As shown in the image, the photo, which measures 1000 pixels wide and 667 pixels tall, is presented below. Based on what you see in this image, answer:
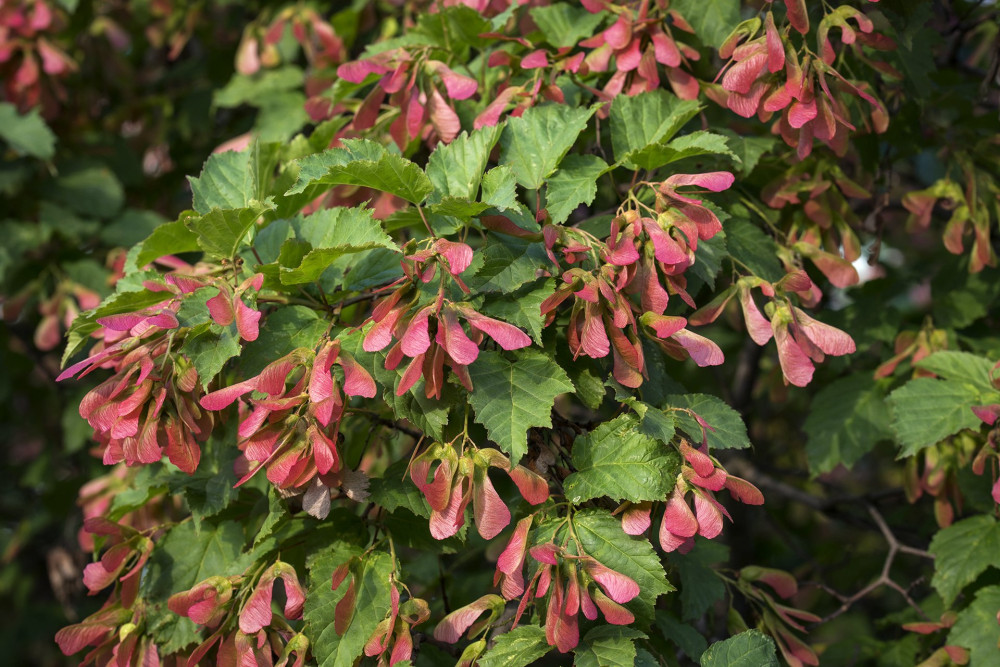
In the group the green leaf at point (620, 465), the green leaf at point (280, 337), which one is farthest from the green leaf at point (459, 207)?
the green leaf at point (620, 465)

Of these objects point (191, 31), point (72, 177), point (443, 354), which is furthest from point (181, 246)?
point (191, 31)

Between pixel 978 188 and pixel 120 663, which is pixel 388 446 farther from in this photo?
pixel 978 188

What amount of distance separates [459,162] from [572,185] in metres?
0.18

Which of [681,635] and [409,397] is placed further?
[681,635]

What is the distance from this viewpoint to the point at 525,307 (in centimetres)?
116

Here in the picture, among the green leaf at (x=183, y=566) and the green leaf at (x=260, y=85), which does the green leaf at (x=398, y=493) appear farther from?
the green leaf at (x=260, y=85)

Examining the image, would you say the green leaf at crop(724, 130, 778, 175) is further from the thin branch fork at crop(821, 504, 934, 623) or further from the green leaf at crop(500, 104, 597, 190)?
the thin branch fork at crop(821, 504, 934, 623)

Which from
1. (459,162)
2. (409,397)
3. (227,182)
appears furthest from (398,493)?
(227,182)

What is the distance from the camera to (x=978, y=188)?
1677mm

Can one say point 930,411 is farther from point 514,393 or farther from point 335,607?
point 335,607

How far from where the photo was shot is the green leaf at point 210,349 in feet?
3.78

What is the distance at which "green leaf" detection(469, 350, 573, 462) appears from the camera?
109 cm

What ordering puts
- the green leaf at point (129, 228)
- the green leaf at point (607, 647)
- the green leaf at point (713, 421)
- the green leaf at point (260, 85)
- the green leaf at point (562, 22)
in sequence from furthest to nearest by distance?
the green leaf at point (129, 228)
the green leaf at point (260, 85)
the green leaf at point (562, 22)
the green leaf at point (713, 421)
the green leaf at point (607, 647)

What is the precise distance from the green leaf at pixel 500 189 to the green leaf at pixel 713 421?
38 centimetres
